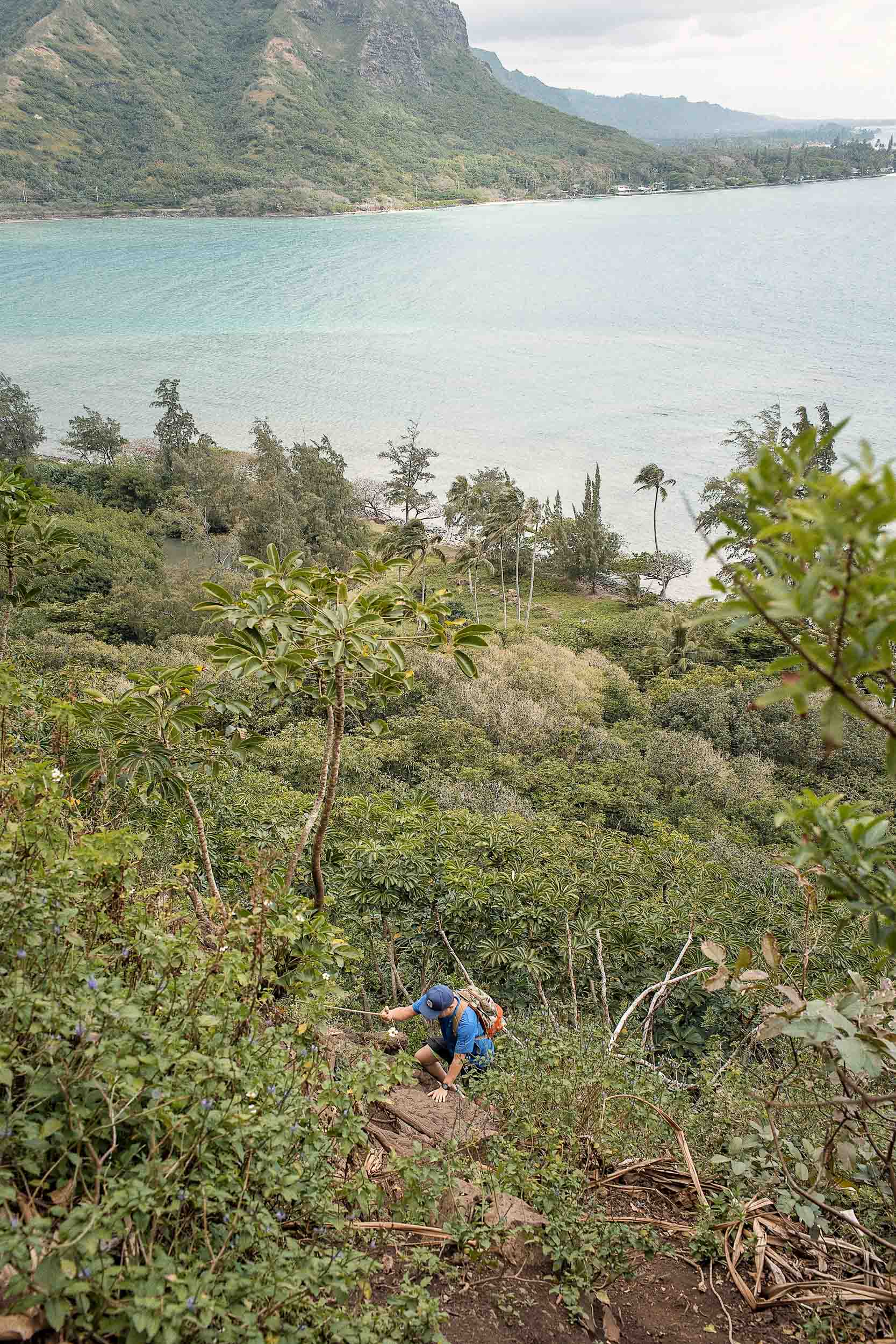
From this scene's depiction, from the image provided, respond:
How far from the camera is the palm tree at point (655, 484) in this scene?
41.3 m

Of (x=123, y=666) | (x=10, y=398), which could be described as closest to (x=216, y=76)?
(x=10, y=398)

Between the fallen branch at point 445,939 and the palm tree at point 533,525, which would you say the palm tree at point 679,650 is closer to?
the palm tree at point 533,525

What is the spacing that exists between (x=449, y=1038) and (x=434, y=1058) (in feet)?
0.48

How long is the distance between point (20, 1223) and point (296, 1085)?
0.80m

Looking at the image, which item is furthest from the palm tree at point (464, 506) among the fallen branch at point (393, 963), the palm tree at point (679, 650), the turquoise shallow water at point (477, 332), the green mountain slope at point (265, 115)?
the green mountain slope at point (265, 115)

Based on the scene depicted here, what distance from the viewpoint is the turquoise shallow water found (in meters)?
54.2

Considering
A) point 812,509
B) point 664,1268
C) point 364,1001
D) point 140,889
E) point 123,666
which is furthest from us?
point 123,666

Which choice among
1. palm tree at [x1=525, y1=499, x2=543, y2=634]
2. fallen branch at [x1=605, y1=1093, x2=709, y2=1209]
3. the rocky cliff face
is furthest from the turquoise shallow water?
the rocky cliff face

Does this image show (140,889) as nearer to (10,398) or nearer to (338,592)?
(338,592)

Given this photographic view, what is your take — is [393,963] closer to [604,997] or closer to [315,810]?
[604,997]

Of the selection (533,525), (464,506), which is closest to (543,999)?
(533,525)

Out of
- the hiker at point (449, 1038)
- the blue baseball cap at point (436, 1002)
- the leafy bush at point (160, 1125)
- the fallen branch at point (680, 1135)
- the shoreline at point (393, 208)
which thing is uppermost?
the shoreline at point (393, 208)

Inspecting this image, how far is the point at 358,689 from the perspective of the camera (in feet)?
13.2

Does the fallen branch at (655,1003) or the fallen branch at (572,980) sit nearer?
the fallen branch at (655,1003)
